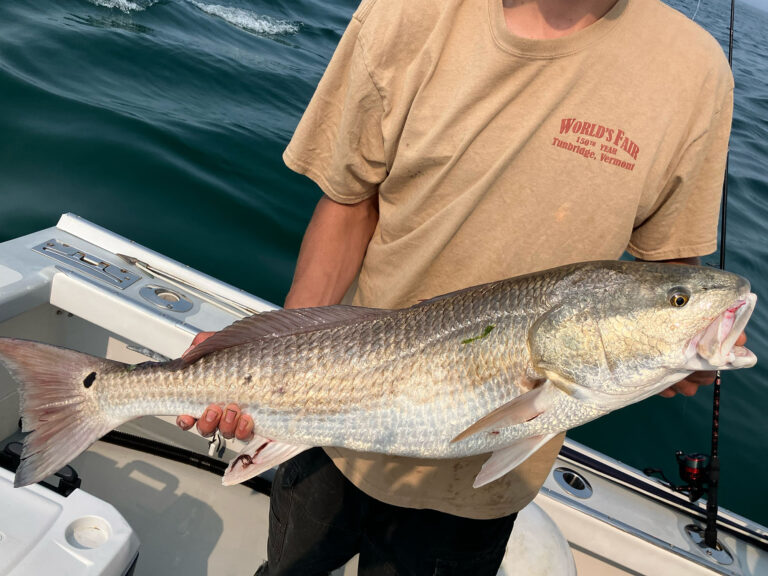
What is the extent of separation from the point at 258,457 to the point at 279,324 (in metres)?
0.48

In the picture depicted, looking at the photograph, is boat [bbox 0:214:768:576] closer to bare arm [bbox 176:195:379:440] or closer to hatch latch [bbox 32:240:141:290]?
hatch latch [bbox 32:240:141:290]

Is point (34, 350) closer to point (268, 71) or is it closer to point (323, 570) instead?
point (323, 570)

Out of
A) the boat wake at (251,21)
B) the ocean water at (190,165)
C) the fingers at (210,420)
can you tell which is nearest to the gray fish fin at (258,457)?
the fingers at (210,420)

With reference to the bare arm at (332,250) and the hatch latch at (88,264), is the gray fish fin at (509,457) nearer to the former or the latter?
the bare arm at (332,250)

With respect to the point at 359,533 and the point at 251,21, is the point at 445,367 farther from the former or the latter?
the point at 251,21

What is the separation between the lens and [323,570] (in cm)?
283

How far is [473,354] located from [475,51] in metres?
0.96

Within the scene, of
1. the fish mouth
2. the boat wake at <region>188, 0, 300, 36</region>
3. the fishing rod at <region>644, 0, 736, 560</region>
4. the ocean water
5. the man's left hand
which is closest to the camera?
the fish mouth

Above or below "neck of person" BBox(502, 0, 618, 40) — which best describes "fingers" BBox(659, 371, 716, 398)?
below

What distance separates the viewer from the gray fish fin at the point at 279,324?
234 cm

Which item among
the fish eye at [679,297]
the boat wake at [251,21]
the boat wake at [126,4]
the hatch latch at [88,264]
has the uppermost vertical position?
the fish eye at [679,297]

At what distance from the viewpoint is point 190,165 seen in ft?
24.4

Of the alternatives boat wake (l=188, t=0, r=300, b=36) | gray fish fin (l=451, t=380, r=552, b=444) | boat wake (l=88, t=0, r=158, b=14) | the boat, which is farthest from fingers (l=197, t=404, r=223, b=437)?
boat wake (l=188, t=0, r=300, b=36)

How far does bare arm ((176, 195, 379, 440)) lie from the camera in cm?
260
